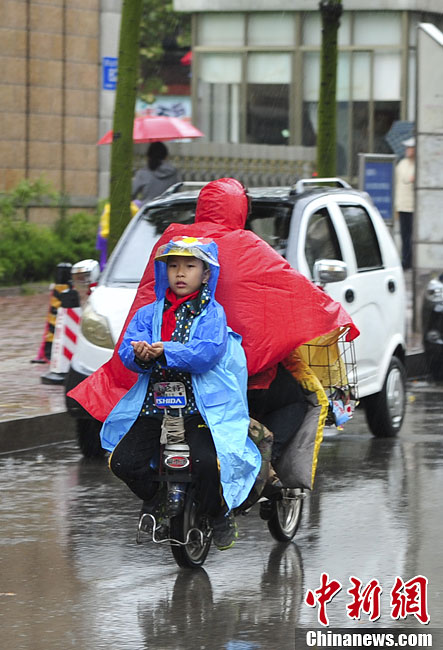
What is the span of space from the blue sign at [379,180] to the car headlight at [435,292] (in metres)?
2.87

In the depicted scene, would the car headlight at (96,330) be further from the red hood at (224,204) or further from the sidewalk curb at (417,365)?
the sidewalk curb at (417,365)

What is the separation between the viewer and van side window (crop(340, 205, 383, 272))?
36.2ft

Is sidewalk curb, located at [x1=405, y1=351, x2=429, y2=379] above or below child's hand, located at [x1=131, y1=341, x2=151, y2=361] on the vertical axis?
below

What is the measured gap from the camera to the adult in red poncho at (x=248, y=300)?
22.5ft

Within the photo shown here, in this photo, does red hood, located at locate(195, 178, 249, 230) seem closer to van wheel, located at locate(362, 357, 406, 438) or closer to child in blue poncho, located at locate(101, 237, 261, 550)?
child in blue poncho, located at locate(101, 237, 261, 550)

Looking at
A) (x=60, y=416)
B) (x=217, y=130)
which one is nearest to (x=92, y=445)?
(x=60, y=416)

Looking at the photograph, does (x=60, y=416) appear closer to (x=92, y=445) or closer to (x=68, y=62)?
(x=92, y=445)

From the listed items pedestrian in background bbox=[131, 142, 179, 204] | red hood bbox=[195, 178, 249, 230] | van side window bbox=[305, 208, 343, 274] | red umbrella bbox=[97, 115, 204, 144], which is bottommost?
van side window bbox=[305, 208, 343, 274]

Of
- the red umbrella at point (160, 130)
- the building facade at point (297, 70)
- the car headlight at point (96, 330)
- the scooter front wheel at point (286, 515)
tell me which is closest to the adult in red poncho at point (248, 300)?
the scooter front wheel at point (286, 515)

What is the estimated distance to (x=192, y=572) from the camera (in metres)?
6.82

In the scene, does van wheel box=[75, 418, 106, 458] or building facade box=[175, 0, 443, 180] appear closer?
van wheel box=[75, 418, 106, 458]

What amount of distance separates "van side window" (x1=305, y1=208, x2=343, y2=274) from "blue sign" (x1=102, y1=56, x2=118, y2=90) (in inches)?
541

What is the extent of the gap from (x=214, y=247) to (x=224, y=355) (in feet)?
1.63

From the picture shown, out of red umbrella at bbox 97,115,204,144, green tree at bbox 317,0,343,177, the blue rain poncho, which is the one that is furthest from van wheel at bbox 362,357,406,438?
red umbrella at bbox 97,115,204,144
